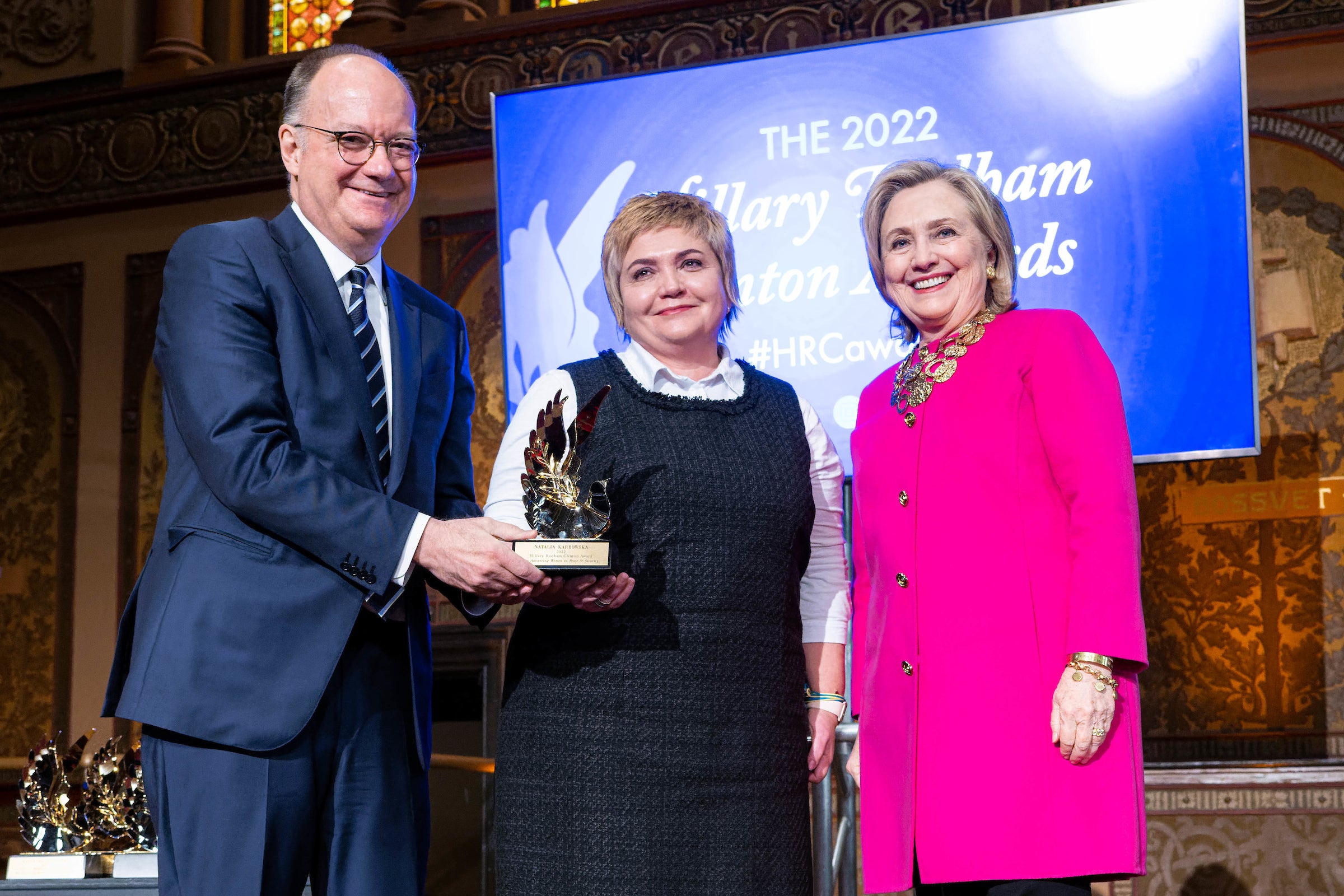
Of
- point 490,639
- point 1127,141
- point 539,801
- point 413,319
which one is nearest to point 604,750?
point 539,801

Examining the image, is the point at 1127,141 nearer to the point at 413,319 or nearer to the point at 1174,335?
the point at 1174,335

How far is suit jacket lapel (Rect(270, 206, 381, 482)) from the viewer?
1778 mm

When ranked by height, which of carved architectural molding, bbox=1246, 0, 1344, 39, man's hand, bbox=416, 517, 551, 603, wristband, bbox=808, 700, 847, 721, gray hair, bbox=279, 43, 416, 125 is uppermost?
carved architectural molding, bbox=1246, 0, 1344, 39

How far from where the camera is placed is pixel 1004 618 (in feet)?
5.79

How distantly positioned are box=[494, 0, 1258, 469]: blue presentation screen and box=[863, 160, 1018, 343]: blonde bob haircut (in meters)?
1.10

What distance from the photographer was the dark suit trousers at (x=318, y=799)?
1.59 metres

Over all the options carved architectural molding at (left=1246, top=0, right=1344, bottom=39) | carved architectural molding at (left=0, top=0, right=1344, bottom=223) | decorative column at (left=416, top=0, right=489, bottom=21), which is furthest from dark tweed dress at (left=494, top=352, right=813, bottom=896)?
decorative column at (left=416, top=0, right=489, bottom=21)

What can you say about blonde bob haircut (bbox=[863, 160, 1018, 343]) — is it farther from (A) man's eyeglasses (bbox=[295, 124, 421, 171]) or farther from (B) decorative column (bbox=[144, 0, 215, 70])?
(B) decorative column (bbox=[144, 0, 215, 70])

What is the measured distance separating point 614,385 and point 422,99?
3652mm

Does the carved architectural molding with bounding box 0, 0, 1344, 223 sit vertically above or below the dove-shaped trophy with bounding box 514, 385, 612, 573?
above

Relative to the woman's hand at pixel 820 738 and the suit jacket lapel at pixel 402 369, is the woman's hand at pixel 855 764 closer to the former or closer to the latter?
the woman's hand at pixel 820 738

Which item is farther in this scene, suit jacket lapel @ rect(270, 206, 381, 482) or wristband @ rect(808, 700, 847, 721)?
wristband @ rect(808, 700, 847, 721)

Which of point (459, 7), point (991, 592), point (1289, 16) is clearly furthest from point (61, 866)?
point (1289, 16)

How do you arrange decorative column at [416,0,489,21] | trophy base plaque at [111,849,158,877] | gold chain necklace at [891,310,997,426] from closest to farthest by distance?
gold chain necklace at [891,310,997,426]
trophy base plaque at [111,849,158,877]
decorative column at [416,0,489,21]
